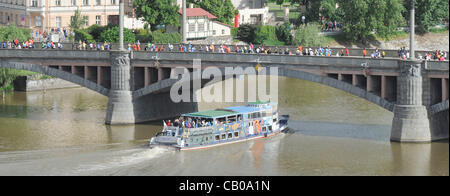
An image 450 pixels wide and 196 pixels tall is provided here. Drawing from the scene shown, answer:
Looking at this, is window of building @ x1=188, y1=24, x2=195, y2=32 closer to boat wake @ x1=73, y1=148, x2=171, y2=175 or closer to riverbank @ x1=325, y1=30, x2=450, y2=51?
riverbank @ x1=325, y1=30, x2=450, y2=51

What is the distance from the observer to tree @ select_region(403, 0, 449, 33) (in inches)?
6952

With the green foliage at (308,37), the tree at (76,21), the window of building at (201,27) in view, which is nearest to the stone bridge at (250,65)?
the tree at (76,21)

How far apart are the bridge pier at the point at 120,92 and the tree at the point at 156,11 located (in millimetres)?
45735

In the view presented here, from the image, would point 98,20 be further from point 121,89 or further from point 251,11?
point 121,89

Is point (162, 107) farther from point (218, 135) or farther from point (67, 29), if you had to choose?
point (67, 29)

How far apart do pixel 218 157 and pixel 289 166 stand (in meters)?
7.58

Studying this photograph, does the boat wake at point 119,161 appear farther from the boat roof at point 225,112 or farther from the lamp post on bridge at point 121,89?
the lamp post on bridge at point 121,89

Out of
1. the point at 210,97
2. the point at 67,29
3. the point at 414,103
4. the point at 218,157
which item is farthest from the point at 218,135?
the point at 67,29

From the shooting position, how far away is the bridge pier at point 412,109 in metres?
93.2

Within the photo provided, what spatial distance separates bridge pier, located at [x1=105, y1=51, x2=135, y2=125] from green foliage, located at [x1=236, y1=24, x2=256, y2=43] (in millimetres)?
61152

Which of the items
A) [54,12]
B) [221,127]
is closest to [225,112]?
[221,127]

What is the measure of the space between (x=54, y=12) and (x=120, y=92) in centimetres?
5455

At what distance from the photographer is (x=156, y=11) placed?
156m

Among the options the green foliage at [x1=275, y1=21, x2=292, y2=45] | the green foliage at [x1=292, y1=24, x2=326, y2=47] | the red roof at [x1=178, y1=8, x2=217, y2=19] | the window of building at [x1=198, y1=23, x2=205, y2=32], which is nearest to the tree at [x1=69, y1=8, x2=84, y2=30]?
the red roof at [x1=178, y1=8, x2=217, y2=19]
